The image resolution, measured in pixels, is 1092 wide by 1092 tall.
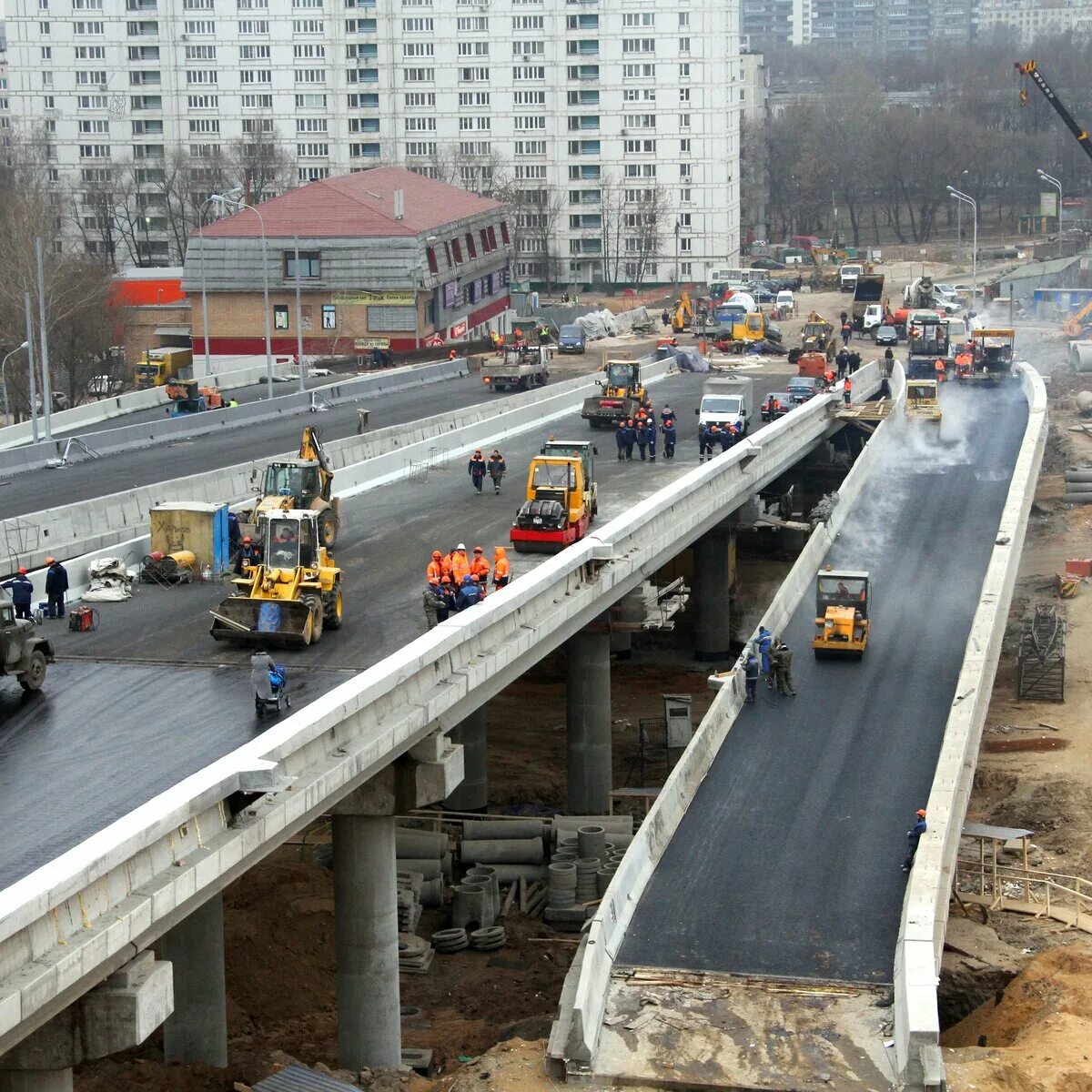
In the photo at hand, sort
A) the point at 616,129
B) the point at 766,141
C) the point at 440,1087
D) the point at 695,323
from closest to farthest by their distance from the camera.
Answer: the point at 440,1087
the point at 695,323
the point at 616,129
the point at 766,141

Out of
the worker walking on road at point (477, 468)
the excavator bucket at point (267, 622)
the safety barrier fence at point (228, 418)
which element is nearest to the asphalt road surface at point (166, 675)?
the excavator bucket at point (267, 622)

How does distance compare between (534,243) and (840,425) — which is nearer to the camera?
(840,425)

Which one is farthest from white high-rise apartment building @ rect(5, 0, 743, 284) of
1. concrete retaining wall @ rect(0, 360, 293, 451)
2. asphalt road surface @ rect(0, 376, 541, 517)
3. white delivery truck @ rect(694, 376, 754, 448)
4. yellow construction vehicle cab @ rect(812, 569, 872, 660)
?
yellow construction vehicle cab @ rect(812, 569, 872, 660)

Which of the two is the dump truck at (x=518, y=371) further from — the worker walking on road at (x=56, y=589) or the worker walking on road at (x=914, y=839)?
the worker walking on road at (x=914, y=839)

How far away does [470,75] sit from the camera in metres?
148

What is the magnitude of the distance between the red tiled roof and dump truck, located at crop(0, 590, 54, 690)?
73.3m

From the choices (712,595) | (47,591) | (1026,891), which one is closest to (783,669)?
(1026,891)

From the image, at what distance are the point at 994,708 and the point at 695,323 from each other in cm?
6675

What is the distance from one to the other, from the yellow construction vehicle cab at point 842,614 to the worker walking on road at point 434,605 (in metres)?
11.9

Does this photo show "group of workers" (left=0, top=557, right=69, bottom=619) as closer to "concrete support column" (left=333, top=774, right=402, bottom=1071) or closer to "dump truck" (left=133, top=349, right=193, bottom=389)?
"concrete support column" (left=333, top=774, right=402, bottom=1071)

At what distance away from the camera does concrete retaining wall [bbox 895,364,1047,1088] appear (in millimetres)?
24047

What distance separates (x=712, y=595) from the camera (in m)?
56.6

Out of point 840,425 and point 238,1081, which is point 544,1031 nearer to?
point 238,1081

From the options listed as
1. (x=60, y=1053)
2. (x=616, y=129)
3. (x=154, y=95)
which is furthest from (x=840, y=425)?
Answer: (x=154, y=95)
